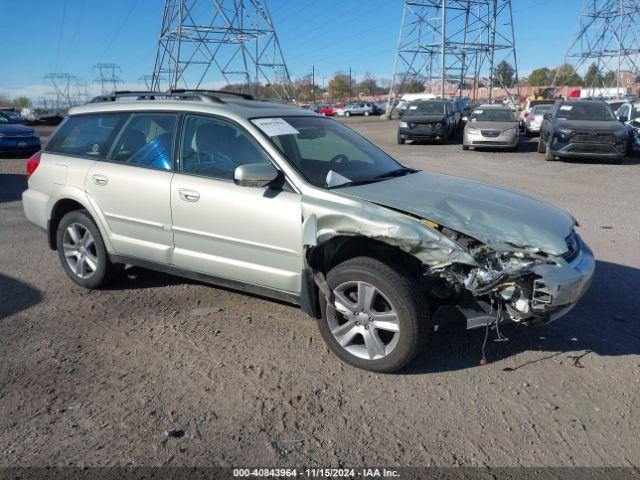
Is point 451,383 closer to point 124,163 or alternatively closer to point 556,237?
point 556,237

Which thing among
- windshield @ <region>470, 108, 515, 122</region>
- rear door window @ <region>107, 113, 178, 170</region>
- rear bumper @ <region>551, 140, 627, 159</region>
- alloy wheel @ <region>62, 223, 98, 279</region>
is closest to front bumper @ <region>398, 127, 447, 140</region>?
windshield @ <region>470, 108, 515, 122</region>

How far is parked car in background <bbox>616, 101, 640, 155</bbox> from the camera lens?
1570 centimetres

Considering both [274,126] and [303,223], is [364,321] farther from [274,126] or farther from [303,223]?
[274,126]

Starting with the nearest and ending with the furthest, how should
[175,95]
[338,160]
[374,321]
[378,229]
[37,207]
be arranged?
[378,229], [374,321], [338,160], [175,95], [37,207]

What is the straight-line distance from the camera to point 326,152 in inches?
181

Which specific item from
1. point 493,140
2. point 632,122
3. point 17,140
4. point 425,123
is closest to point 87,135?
point 17,140

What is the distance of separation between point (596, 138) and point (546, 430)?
13.1 m

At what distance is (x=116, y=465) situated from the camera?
2680 millimetres

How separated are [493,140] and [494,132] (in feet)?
0.86

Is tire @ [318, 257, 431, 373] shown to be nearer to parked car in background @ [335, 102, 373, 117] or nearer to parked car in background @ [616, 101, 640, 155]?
parked car in background @ [616, 101, 640, 155]

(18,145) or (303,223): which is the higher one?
(303,223)

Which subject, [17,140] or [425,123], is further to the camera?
[425,123]

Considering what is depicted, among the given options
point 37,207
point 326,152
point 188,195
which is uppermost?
point 326,152

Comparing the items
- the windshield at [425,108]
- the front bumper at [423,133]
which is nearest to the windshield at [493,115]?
the front bumper at [423,133]
